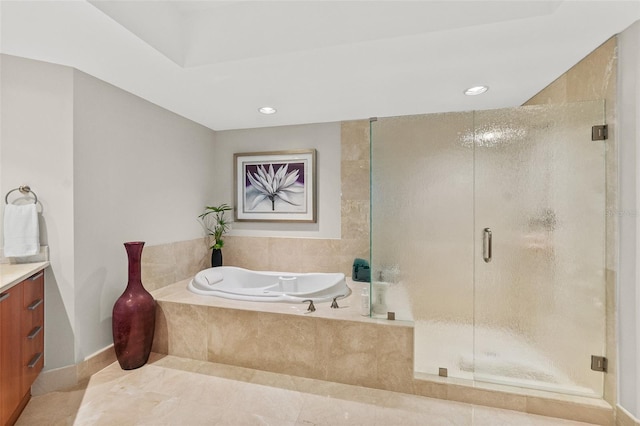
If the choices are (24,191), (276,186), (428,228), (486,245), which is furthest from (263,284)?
(486,245)

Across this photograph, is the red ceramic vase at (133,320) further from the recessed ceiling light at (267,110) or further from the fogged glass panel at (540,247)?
the fogged glass panel at (540,247)

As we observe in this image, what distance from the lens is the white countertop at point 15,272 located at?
144cm

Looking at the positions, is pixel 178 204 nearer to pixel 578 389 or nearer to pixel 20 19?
pixel 20 19

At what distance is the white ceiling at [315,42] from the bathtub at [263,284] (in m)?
1.69

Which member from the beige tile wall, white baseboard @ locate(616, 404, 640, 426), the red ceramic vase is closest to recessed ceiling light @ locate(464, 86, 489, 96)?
the beige tile wall

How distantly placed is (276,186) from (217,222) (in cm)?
88

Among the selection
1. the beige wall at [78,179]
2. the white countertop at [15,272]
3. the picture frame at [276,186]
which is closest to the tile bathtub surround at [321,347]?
the beige wall at [78,179]

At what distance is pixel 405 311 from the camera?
202cm

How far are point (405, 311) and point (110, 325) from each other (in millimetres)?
2287

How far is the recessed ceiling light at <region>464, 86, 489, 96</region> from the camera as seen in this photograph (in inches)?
88.7

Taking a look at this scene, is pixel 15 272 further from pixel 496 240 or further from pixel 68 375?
pixel 496 240

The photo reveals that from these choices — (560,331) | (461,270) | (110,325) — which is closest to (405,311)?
(461,270)

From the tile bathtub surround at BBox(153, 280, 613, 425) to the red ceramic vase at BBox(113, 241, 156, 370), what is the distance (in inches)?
7.0

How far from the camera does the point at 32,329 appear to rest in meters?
1.76
